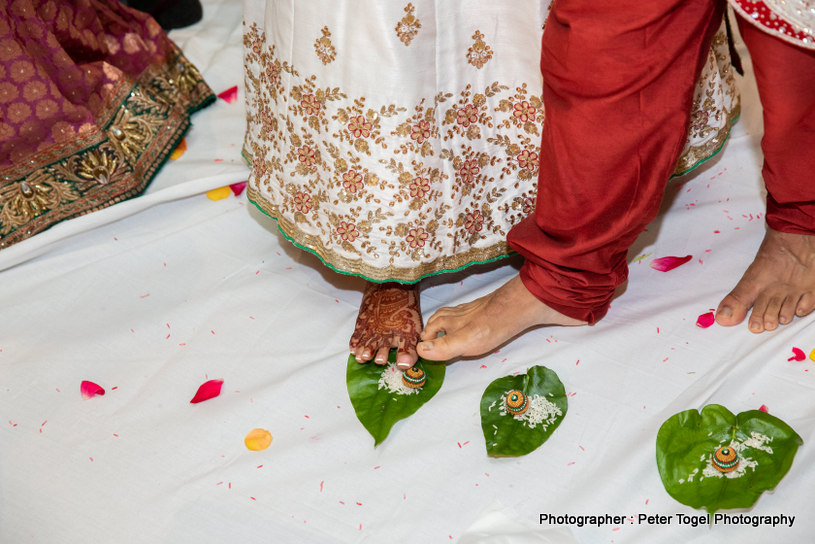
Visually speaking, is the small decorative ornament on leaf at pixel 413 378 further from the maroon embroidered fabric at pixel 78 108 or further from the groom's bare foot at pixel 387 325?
the maroon embroidered fabric at pixel 78 108

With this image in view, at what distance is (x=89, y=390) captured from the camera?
1.16 metres

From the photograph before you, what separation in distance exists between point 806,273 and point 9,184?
52.1 inches

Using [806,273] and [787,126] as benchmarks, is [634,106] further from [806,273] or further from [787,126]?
[806,273]

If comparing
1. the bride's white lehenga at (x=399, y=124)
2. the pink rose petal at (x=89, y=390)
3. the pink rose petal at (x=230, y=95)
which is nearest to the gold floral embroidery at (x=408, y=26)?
the bride's white lehenga at (x=399, y=124)

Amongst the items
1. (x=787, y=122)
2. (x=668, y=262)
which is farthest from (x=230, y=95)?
(x=787, y=122)

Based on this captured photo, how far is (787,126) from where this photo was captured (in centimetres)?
91

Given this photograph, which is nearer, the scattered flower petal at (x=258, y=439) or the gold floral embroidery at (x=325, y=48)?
the gold floral embroidery at (x=325, y=48)

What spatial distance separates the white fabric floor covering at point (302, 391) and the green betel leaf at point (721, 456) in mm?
22

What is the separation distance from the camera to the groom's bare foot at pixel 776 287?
1.13m

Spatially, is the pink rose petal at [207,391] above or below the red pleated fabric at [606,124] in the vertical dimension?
below

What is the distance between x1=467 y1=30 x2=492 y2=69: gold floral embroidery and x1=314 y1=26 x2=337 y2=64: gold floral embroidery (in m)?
0.18

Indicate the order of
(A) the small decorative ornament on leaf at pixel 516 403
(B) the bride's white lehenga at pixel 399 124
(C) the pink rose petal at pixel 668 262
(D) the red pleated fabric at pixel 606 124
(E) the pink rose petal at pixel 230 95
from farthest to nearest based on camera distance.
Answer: (E) the pink rose petal at pixel 230 95
(C) the pink rose petal at pixel 668 262
(A) the small decorative ornament on leaf at pixel 516 403
(B) the bride's white lehenga at pixel 399 124
(D) the red pleated fabric at pixel 606 124

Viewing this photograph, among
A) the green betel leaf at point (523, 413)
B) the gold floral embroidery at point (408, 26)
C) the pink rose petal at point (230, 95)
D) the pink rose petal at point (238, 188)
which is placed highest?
the gold floral embroidery at point (408, 26)

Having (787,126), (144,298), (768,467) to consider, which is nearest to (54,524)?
(144,298)
